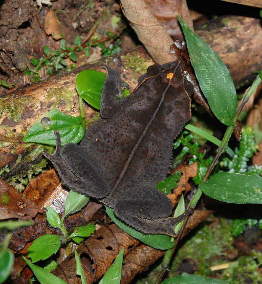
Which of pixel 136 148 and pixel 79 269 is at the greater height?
pixel 136 148

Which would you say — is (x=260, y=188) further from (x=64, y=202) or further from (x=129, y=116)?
(x=64, y=202)

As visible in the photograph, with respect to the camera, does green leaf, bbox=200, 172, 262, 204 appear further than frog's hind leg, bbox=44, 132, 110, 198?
No

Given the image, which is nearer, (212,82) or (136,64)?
(212,82)

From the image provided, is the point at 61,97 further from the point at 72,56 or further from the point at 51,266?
the point at 51,266

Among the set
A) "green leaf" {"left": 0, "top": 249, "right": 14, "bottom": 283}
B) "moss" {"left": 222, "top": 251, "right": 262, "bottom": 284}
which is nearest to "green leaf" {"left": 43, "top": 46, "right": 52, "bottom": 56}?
"green leaf" {"left": 0, "top": 249, "right": 14, "bottom": 283}

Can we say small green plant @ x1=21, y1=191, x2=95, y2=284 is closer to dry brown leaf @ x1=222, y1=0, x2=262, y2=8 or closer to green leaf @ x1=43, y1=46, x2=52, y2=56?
green leaf @ x1=43, y1=46, x2=52, y2=56

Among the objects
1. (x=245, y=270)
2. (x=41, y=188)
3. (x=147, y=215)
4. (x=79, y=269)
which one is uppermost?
(x=41, y=188)

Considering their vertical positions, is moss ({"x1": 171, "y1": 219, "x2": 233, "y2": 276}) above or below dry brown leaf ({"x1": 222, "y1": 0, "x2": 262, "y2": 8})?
below

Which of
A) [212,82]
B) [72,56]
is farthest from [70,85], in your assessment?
[212,82]
